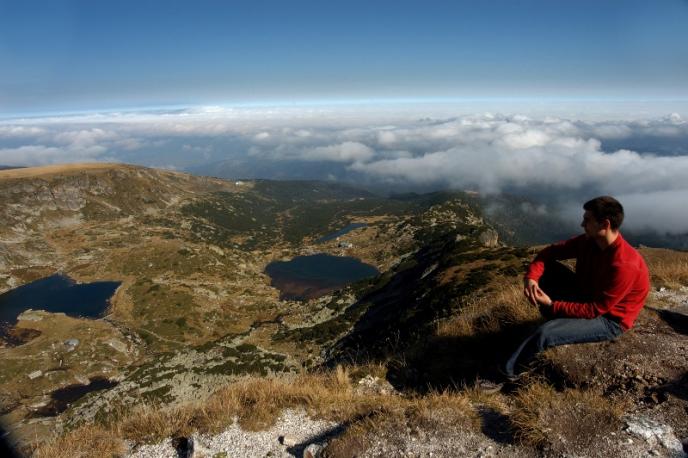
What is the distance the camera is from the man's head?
6.38 meters

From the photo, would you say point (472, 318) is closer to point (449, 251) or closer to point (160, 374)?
point (160, 374)

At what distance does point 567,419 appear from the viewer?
544 centimetres

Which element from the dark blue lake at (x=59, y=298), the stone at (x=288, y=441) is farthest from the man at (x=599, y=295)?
the dark blue lake at (x=59, y=298)

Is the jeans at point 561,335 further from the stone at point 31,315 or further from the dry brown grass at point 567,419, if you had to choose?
the stone at point 31,315

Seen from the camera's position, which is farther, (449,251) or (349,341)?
(449,251)

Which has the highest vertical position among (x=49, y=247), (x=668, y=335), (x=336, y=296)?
(x=668, y=335)

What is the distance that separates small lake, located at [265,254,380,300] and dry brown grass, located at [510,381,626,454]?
131 meters

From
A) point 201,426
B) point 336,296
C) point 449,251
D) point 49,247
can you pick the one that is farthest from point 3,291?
point 201,426

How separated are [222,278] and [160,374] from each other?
261ft

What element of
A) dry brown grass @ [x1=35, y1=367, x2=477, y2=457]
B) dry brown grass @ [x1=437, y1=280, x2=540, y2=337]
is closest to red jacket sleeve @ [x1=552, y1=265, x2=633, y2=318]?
dry brown grass @ [x1=437, y1=280, x2=540, y2=337]

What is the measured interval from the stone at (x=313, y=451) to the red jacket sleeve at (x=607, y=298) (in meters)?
5.06

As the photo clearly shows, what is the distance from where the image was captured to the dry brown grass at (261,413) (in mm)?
6074

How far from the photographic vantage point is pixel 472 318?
33.8ft

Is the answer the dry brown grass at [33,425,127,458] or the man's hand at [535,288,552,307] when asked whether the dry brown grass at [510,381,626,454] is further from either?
the dry brown grass at [33,425,127,458]
